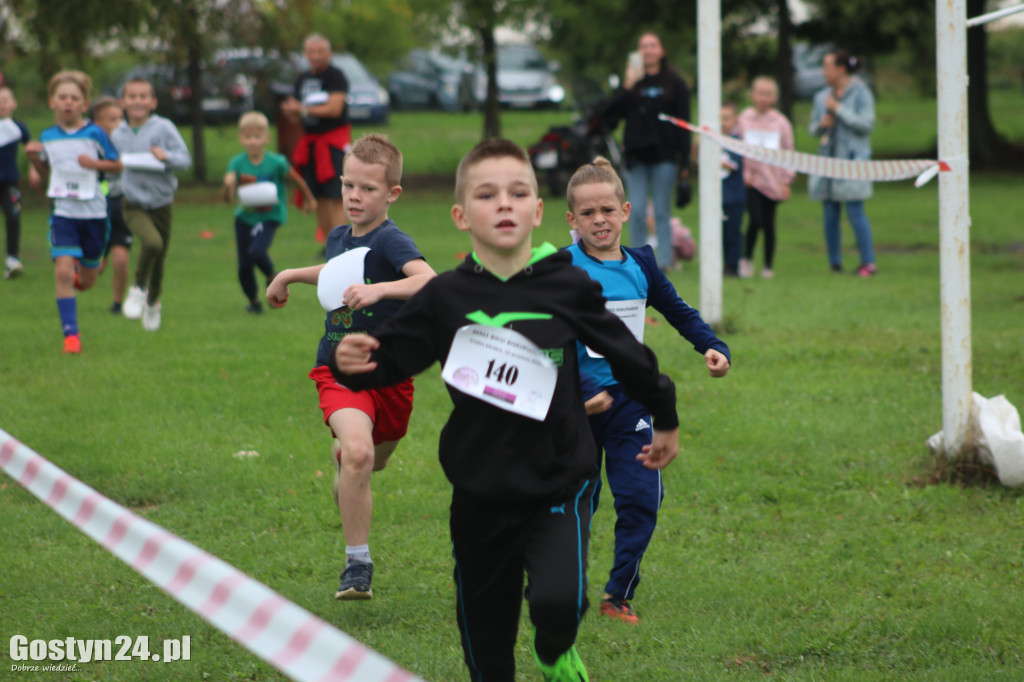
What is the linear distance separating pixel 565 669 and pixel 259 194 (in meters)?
7.73

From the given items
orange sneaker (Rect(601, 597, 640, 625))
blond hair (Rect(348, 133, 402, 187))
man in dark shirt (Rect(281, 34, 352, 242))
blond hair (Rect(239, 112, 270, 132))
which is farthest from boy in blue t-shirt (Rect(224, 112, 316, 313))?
orange sneaker (Rect(601, 597, 640, 625))

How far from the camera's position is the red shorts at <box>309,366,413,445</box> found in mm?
4336

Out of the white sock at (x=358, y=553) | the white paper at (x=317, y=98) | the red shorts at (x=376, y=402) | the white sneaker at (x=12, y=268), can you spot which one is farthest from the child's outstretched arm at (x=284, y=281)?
the white sneaker at (x=12, y=268)

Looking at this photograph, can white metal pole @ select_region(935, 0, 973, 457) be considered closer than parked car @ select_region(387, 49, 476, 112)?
Yes

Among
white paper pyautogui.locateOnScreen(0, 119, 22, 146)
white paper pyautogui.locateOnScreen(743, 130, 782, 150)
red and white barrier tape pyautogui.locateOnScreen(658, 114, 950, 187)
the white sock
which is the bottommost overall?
the white sock

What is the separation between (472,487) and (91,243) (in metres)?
7.09

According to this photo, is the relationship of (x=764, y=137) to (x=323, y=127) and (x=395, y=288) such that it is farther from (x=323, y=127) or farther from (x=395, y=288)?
(x=395, y=288)

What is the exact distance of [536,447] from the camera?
10.2 ft

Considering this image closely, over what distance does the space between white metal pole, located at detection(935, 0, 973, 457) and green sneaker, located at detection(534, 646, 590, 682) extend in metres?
3.31

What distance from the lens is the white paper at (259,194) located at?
33.3ft

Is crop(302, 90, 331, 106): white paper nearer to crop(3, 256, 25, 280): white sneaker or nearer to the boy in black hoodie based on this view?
crop(3, 256, 25, 280): white sneaker

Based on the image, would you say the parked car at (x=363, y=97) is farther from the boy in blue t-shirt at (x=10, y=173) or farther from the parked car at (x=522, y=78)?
the boy in blue t-shirt at (x=10, y=173)

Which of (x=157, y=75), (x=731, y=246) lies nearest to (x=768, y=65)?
(x=157, y=75)

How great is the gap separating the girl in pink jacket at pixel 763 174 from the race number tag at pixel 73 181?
24.5 ft
